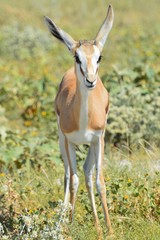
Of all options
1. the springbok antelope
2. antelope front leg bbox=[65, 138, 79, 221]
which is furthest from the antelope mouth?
antelope front leg bbox=[65, 138, 79, 221]

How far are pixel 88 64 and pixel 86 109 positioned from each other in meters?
0.57

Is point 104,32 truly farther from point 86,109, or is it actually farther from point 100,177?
point 100,177

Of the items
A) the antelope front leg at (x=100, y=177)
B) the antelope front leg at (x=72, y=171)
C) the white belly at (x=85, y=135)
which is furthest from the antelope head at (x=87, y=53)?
the antelope front leg at (x=72, y=171)

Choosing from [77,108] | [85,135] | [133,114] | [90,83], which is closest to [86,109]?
[77,108]

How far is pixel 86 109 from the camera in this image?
6.02 metres

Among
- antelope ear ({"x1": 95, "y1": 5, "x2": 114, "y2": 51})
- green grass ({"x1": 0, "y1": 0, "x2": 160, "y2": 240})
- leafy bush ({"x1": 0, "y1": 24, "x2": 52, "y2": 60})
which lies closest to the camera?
green grass ({"x1": 0, "y1": 0, "x2": 160, "y2": 240})

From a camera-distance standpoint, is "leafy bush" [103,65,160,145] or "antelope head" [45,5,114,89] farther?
"leafy bush" [103,65,160,145]

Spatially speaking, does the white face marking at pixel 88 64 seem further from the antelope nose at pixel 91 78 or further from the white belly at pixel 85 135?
the white belly at pixel 85 135

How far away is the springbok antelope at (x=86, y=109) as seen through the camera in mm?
5672

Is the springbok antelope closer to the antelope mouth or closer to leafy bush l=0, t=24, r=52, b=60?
the antelope mouth

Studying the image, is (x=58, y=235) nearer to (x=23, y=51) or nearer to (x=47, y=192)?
(x=47, y=192)

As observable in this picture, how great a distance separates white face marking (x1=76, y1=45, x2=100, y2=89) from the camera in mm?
5543

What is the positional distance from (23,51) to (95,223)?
52.5ft

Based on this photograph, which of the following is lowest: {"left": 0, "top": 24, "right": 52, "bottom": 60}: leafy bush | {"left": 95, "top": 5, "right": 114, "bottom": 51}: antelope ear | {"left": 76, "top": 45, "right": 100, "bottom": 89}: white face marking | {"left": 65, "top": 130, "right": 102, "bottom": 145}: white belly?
{"left": 65, "top": 130, "right": 102, "bottom": 145}: white belly
